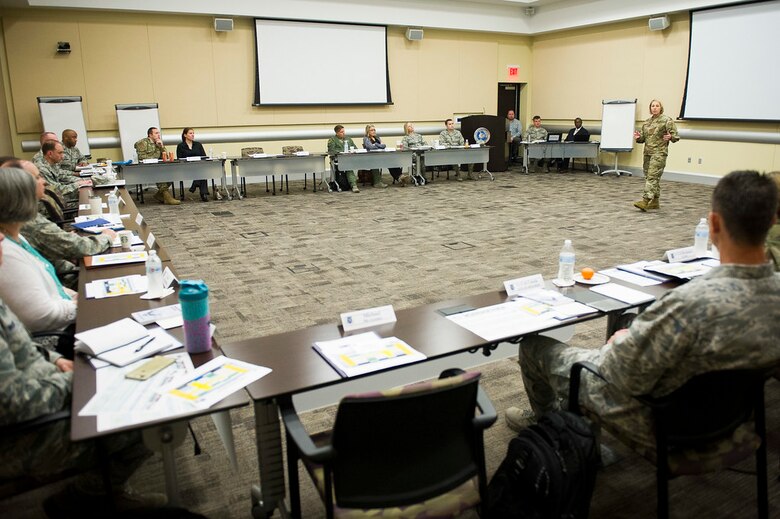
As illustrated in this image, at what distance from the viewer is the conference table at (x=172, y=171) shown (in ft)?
28.0

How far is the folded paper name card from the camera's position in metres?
2.20

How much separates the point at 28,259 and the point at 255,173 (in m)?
7.37

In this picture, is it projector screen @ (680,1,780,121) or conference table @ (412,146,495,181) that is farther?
conference table @ (412,146,495,181)

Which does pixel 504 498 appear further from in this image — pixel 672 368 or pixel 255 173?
pixel 255 173

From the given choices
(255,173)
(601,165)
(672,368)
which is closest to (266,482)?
(672,368)

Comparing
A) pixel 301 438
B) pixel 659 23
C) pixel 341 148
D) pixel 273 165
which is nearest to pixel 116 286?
pixel 301 438

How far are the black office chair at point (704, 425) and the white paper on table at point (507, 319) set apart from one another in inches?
11.9

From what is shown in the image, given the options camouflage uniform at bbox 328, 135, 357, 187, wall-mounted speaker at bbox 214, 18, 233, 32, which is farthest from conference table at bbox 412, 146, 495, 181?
wall-mounted speaker at bbox 214, 18, 233, 32

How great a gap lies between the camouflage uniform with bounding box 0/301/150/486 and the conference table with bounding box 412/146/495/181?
30.4 ft

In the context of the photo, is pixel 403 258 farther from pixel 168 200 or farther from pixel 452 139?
pixel 452 139

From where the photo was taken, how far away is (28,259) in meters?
2.28

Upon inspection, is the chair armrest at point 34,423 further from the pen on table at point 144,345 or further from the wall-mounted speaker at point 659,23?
the wall-mounted speaker at point 659,23

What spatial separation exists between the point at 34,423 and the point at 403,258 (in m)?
4.22

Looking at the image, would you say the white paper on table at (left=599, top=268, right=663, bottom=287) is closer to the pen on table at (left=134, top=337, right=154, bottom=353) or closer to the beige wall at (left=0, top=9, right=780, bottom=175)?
the pen on table at (left=134, top=337, right=154, bottom=353)
